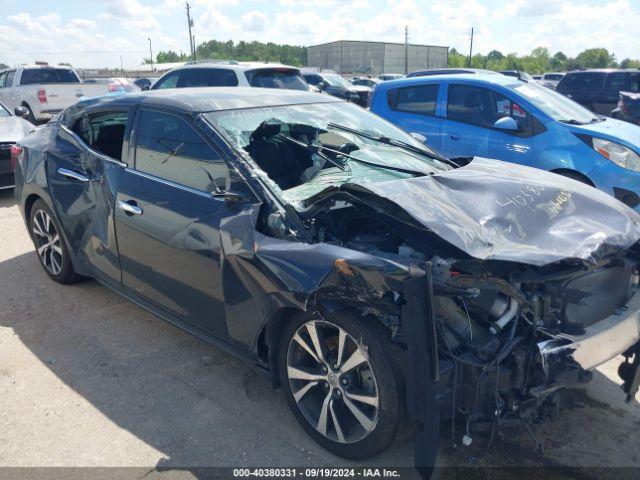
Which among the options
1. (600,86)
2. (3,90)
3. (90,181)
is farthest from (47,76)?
(600,86)

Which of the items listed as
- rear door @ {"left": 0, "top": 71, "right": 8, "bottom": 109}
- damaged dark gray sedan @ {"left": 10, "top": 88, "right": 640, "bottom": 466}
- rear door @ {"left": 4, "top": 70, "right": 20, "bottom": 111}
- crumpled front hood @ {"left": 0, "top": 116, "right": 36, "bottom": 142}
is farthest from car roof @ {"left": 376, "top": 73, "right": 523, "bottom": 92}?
rear door @ {"left": 0, "top": 71, "right": 8, "bottom": 109}

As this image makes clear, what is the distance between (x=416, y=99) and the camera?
7430 millimetres

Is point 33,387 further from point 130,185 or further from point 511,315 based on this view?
point 511,315

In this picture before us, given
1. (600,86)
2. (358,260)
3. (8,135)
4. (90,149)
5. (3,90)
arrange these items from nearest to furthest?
(358,260) → (90,149) → (8,135) → (600,86) → (3,90)

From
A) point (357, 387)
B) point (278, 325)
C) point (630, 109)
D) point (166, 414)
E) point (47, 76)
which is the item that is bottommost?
point (166, 414)

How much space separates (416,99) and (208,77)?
4.49 m

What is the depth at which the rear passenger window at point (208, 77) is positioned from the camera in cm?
980

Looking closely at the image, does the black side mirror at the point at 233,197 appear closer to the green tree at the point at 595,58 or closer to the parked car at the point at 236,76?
the parked car at the point at 236,76

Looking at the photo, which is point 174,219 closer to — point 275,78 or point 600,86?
point 275,78

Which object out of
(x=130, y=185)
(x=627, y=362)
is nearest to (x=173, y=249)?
(x=130, y=185)

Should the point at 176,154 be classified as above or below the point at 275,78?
below

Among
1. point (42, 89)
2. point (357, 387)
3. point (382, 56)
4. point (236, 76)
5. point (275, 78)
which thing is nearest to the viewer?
point (357, 387)

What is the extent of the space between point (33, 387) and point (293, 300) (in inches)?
75.7

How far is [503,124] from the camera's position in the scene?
6223 millimetres
